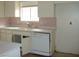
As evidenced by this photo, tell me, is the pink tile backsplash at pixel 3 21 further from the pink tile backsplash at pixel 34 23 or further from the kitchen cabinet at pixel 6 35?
the kitchen cabinet at pixel 6 35

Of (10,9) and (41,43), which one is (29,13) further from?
(41,43)

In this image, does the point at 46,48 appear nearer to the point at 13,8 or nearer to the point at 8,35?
the point at 8,35

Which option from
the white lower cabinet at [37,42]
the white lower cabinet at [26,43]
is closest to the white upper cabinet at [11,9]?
the white lower cabinet at [37,42]

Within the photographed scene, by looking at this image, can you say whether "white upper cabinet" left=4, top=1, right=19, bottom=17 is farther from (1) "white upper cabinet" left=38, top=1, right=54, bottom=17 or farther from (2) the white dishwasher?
(2) the white dishwasher

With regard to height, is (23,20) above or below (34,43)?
above

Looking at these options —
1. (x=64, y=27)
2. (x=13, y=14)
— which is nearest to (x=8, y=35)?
(x=13, y=14)

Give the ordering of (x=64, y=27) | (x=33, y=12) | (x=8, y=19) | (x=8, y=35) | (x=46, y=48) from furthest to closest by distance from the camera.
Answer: (x=8, y=19)
(x=33, y=12)
(x=8, y=35)
(x=64, y=27)
(x=46, y=48)

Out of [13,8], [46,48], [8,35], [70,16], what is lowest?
[46,48]

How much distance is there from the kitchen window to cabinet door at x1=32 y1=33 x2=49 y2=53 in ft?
3.48

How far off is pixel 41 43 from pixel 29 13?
161cm

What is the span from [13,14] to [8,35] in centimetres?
90

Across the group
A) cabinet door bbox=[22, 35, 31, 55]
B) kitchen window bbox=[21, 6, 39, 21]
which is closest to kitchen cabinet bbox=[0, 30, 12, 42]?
cabinet door bbox=[22, 35, 31, 55]

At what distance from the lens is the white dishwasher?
157 inches

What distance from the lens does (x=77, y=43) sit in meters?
4.23
